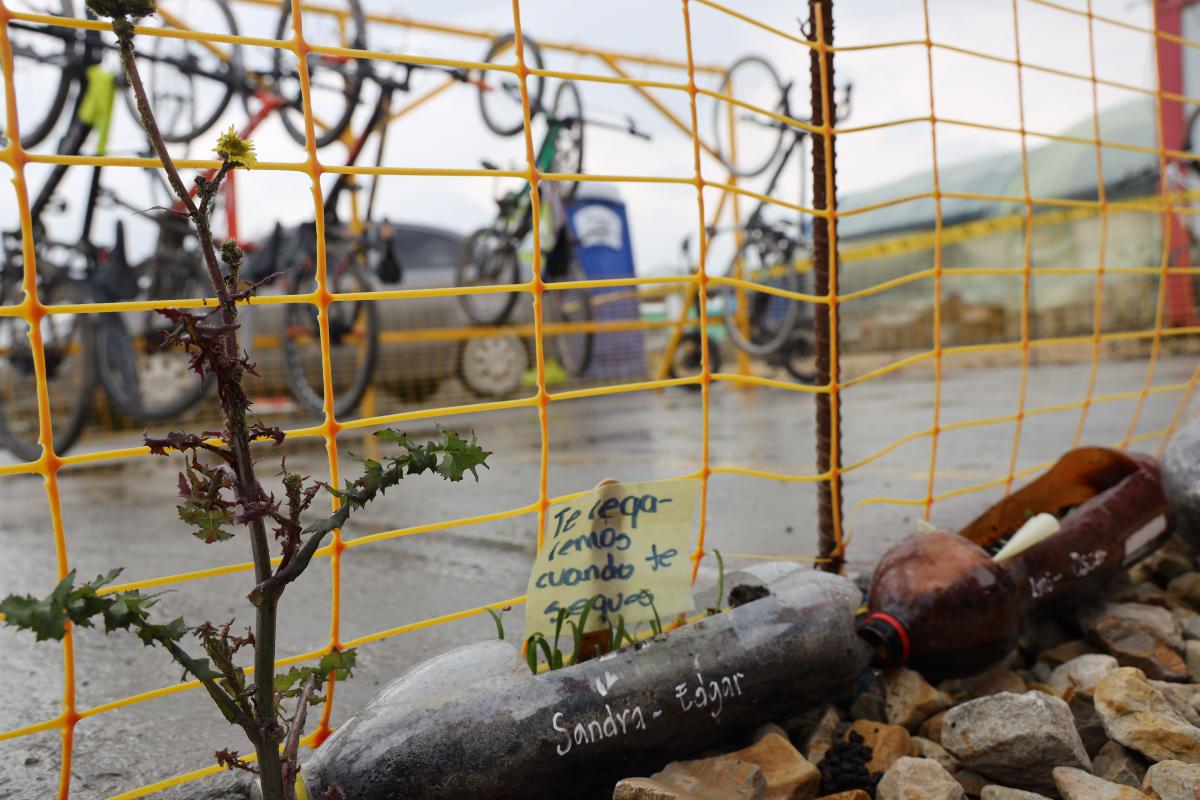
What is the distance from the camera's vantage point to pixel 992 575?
1400 mm

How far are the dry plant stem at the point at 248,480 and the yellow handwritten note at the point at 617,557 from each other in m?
0.44

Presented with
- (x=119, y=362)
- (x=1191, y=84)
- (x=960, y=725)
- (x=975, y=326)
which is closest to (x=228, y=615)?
(x=960, y=725)

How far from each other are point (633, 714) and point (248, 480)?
0.57 m

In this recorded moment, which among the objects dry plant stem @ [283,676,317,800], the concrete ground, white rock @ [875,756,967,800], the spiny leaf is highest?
the spiny leaf

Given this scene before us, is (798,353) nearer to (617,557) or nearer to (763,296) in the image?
(763,296)

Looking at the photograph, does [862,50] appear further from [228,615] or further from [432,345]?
[432,345]

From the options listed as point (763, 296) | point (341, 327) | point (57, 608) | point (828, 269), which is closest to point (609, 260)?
point (763, 296)

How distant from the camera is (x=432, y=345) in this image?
25.3 ft

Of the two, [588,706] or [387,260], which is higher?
[387,260]

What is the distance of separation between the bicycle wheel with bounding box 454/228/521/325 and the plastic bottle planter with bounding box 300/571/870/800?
4.71 meters

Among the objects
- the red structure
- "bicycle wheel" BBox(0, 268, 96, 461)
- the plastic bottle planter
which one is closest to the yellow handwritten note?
the plastic bottle planter

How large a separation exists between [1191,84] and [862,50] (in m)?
11.2

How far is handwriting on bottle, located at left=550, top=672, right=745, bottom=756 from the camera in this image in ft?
3.46

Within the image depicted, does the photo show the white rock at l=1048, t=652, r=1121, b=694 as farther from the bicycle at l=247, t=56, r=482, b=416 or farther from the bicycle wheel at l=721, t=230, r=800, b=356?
the bicycle wheel at l=721, t=230, r=800, b=356
